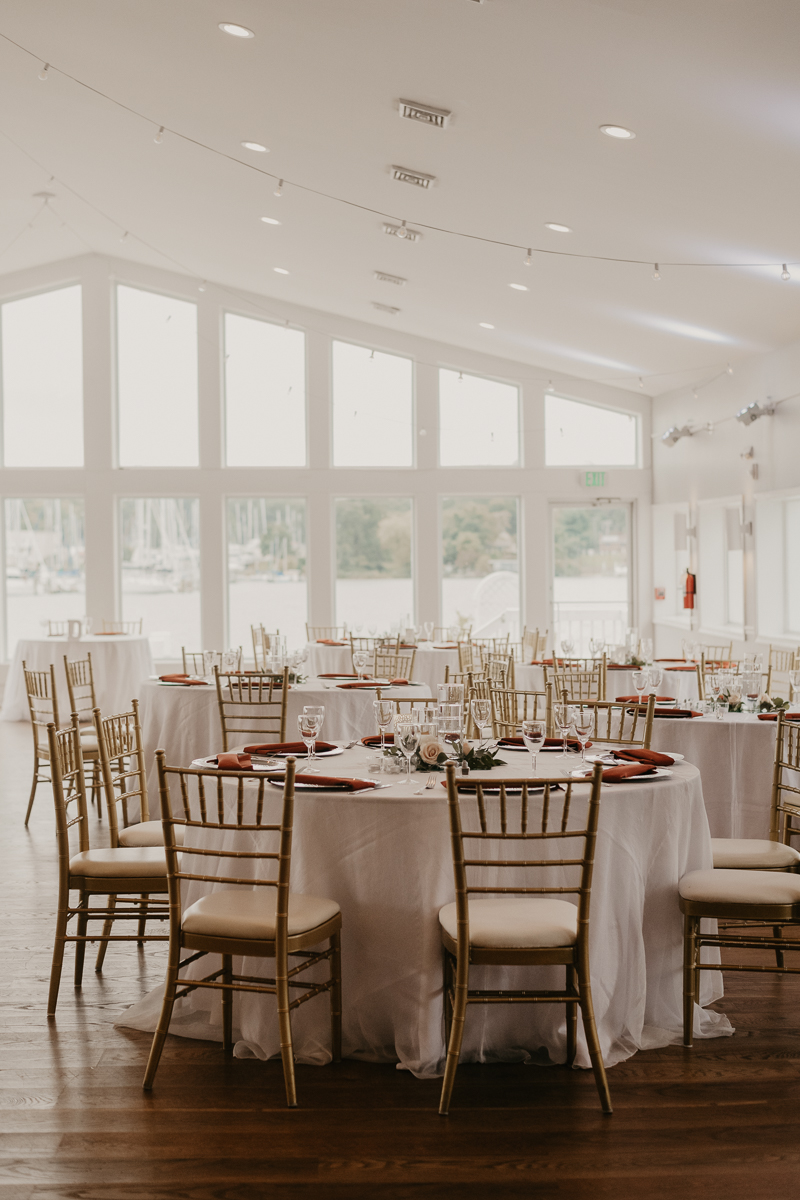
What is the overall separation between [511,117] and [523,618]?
26.2 ft

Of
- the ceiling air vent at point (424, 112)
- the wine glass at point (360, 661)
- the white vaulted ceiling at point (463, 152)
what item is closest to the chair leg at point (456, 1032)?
the white vaulted ceiling at point (463, 152)

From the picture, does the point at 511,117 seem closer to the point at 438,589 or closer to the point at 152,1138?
the point at 152,1138

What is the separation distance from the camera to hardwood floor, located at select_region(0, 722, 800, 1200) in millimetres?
2783

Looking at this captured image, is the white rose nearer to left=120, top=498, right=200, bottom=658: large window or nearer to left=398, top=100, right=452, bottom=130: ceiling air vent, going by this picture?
left=398, top=100, right=452, bottom=130: ceiling air vent

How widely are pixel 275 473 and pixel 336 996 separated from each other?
33.9 ft

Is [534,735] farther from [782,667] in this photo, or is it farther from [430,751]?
[782,667]

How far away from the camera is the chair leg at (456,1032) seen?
10.2 ft

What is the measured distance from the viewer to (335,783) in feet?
11.7

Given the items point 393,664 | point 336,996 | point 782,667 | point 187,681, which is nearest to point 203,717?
point 187,681

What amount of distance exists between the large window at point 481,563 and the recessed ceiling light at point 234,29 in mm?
7792

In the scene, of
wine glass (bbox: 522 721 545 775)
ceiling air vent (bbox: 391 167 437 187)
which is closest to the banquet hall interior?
wine glass (bbox: 522 721 545 775)

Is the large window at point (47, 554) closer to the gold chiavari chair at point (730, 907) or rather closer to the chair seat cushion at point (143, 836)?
the chair seat cushion at point (143, 836)

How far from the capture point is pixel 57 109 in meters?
8.48

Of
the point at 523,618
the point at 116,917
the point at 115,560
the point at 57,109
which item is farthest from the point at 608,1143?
the point at 115,560
